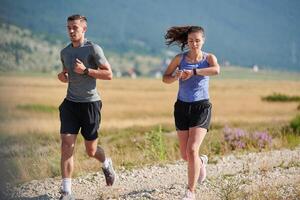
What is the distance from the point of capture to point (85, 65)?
8.05 metres

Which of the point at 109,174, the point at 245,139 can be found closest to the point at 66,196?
the point at 109,174

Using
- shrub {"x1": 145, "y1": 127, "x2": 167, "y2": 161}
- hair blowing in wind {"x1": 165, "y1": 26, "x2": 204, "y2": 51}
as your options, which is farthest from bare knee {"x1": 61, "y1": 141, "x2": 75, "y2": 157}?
shrub {"x1": 145, "y1": 127, "x2": 167, "y2": 161}

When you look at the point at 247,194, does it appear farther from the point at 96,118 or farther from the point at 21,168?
the point at 21,168

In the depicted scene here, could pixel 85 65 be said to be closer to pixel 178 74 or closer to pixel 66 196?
pixel 178 74

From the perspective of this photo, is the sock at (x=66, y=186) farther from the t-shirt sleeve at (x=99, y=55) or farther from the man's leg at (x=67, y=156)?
the t-shirt sleeve at (x=99, y=55)

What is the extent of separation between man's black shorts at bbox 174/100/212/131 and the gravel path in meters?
0.77

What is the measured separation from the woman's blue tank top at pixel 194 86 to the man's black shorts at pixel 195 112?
0.05 meters

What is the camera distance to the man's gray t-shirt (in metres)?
8.05

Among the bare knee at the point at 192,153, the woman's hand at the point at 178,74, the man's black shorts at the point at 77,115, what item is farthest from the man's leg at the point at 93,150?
the woman's hand at the point at 178,74

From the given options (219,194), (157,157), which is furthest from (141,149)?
(219,194)

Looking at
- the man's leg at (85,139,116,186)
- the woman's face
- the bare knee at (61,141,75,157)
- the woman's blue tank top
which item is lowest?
the man's leg at (85,139,116,186)

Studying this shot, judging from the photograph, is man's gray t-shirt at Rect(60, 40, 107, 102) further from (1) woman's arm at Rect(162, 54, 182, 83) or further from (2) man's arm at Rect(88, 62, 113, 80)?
(1) woman's arm at Rect(162, 54, 182, 83)

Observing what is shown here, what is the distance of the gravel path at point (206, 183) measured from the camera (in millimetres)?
8617

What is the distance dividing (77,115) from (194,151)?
1.22 metres
